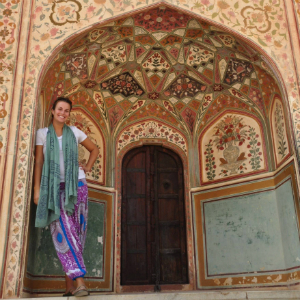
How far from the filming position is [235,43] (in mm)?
6066

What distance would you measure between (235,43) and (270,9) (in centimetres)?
64

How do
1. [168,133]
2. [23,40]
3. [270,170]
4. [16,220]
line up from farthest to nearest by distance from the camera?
[168,133]
[270,170]
[23,40]
[16,220]

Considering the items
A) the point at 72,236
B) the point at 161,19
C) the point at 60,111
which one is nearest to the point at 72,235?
the point at 72,236

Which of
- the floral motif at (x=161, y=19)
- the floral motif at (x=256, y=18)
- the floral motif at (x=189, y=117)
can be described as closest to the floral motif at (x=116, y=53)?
the floral motif at (x=161, y=19)

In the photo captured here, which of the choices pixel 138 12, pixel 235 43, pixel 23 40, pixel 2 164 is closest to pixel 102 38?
pixel 138 12

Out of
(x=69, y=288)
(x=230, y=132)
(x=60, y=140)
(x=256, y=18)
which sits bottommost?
(x=69, y=288)

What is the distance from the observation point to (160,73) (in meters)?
6.96

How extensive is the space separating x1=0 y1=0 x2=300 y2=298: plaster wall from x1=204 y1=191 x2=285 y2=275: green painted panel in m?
1.51

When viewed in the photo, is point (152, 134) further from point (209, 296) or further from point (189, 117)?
point (209, 296)

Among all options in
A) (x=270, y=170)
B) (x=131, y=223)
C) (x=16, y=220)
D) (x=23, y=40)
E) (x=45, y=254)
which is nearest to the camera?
(x=16, y=220)

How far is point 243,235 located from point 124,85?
2993 millimetres

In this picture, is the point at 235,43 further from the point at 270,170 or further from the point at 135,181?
the point at 135,181

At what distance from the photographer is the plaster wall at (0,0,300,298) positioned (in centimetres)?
475

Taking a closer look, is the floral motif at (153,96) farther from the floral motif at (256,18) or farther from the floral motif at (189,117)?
the floral motif at (256,18)
